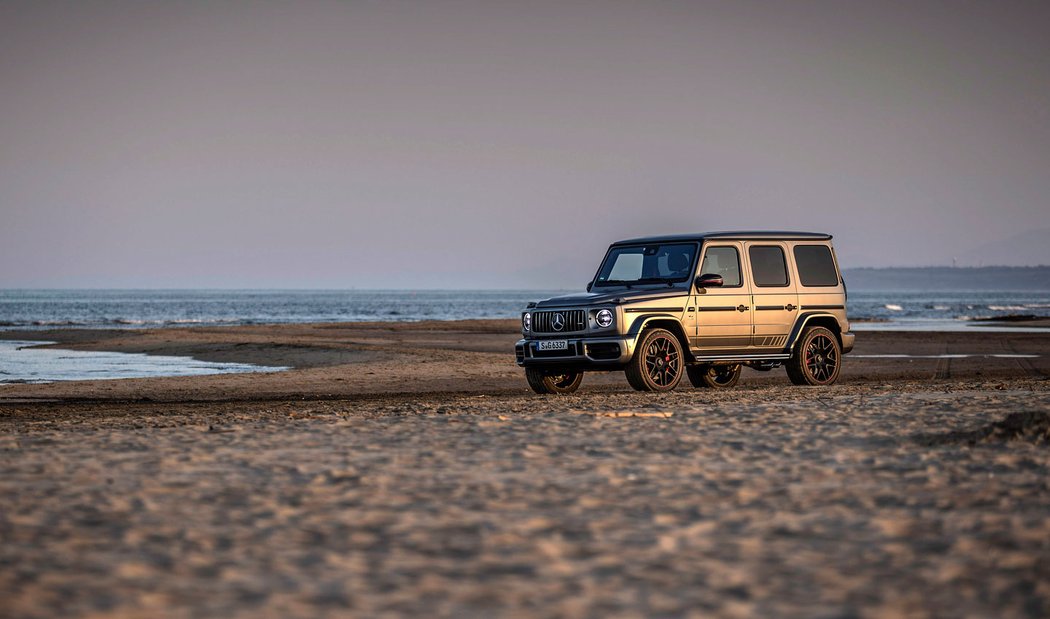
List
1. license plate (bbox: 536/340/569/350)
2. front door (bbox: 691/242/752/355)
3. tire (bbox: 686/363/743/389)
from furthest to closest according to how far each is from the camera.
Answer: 1. tire (bbox: 686/363/743/389)
2. front door (bbox: 691/242/752/355)
3. license plate (bbox: 536/340/569/350)

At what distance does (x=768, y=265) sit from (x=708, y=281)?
4.37 ft

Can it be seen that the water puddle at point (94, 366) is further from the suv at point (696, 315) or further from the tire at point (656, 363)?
the tire at point (656, 363)

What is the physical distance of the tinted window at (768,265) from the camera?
A: 664 inches

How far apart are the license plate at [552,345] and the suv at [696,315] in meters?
0.01

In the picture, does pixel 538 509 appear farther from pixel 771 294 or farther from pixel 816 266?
pixel 816 266

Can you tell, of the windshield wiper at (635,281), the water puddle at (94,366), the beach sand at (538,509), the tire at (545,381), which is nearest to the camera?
the beach sand at (538,509)

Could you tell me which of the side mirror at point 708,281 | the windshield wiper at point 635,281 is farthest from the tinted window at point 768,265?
the windshield wiper at point 635,281

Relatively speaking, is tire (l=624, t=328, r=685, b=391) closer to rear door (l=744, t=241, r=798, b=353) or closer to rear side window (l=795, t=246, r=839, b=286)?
rear door (l=744, t=241, r=798, b=353)

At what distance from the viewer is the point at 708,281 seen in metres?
16.1

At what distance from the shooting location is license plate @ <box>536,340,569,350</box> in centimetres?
1585

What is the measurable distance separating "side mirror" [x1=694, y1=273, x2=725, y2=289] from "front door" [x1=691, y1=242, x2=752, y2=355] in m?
0.10

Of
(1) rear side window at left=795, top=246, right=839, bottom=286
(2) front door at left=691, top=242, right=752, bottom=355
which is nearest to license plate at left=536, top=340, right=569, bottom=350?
(2) front door at left=691, top=242, right=752, bottom=355

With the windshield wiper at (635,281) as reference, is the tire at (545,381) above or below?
below

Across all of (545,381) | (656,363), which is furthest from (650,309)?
(545,381)
